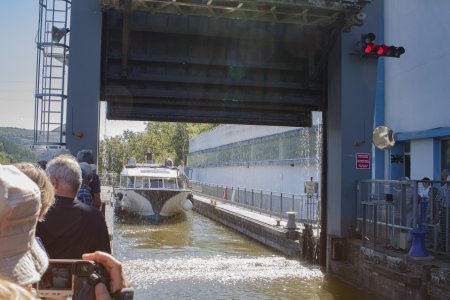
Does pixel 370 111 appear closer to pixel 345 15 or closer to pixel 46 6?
pixel 345 15

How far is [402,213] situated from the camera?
33.6ft

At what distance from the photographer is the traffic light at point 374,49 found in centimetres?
1138

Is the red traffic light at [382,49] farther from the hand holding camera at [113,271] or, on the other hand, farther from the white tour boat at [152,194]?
the white tour boat at [152,194]

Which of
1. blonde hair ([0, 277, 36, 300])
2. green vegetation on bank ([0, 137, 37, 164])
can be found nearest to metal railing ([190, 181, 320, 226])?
green vegetation on bank ([0, 137, 37, 164])

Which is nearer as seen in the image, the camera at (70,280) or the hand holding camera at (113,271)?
the camera at (70,280)

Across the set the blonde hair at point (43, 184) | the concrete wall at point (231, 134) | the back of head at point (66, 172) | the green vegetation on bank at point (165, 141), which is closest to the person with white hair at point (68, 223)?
the back of head at point (66, 172)

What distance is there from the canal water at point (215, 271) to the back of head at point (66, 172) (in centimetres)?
678

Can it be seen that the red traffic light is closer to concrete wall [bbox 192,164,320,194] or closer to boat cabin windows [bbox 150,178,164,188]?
concrete wall [bbox 192,164,320,194]

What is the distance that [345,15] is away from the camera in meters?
10.9

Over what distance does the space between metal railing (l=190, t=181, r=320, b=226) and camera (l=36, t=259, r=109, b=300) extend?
12.5m

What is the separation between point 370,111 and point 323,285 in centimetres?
397

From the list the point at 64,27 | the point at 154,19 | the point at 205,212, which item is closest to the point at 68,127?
the point at 64,27

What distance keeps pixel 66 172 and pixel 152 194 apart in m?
23.0

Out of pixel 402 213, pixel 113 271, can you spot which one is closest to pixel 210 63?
pixel 402 213
